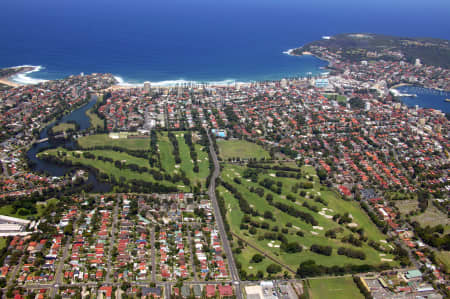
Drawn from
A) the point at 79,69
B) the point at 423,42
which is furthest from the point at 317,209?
the point at 423,42

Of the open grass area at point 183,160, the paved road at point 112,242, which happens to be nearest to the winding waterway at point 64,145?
the paved road at point 112,242

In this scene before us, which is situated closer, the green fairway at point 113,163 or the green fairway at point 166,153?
the green fairway at point 113,163

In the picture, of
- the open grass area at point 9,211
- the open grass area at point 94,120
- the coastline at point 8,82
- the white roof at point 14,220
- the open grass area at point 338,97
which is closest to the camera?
the white roof at point 14,220

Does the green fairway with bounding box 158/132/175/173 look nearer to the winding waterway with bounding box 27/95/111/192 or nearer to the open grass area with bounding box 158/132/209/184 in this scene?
the open grass area with bounding box 158/132/209/184

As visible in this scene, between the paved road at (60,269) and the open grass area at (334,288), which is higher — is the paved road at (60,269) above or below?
above

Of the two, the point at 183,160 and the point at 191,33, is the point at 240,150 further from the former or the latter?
the point at 191,33

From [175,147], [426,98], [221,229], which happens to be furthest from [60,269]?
[426,98]

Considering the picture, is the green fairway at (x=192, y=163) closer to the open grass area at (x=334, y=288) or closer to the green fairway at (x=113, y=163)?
the green fairway at (x=113, y=163)
